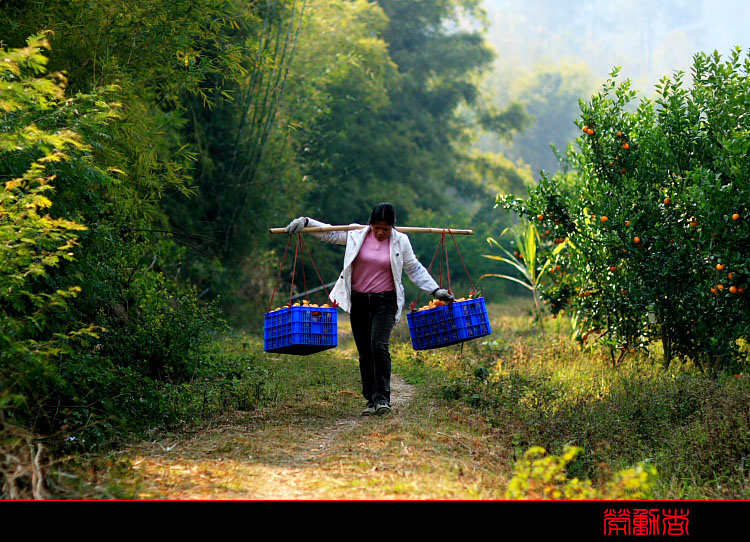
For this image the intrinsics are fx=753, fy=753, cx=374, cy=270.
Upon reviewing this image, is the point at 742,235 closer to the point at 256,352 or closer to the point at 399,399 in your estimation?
the point at 399,399

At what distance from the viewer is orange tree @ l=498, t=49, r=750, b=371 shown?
7.19 metres

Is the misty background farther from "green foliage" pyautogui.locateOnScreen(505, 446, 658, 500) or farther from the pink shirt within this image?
"green foliage" pyautogui.locateOnScreen(505, 446, 658, 500)

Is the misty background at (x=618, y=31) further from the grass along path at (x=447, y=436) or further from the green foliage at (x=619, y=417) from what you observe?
the grass along path at (x=447, y=436)

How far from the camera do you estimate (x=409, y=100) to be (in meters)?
29.0

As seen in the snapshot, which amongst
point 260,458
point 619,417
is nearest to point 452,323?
point 619,417

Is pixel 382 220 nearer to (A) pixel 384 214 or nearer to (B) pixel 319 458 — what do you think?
(A) pixel 384 214

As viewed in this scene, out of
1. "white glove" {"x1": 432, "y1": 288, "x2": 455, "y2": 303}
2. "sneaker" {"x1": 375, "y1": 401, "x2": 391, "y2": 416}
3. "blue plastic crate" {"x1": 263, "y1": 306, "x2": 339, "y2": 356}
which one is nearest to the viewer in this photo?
"blue plastic crate" {"x1": 263, "y1": 306, "x2": 339, "y2": 356}

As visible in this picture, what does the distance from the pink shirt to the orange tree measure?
2.75 metres

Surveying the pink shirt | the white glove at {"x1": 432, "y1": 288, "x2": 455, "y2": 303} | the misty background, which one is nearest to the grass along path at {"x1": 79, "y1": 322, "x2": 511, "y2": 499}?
the white glove at {"x1": 432, "y1": 288, "x2": 455, "y2": 303}

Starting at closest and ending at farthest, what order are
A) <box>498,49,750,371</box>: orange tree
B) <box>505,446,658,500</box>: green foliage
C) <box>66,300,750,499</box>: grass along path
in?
<box>505,446,658,500</box>: green foliage, <box>66,300,750,499</box>: grass along path, <box>498,49,750,371</box>: orange tree

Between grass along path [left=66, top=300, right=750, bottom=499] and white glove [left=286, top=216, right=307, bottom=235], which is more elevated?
white glove [left=286, top=216, right=307, bottom=235]

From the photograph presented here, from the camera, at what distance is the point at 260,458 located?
5.11 metres

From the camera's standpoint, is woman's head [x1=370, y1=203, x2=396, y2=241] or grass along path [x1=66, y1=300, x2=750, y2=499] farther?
woman's head [x1=370, y1=203, x2=396, y2=241]

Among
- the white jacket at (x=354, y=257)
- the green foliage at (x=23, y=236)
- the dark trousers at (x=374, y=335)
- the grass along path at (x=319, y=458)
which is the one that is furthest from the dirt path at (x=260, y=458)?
the white jacket at (x=354, y=257)
